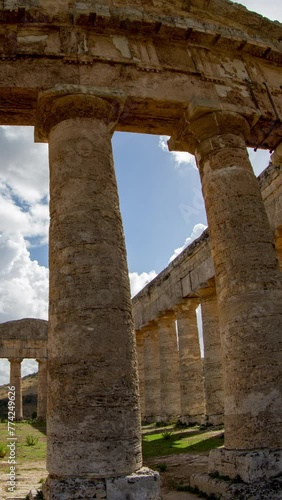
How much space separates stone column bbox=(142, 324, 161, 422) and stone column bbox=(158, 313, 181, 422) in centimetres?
252

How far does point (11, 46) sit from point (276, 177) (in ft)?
30.5

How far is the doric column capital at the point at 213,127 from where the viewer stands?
29.5 ft

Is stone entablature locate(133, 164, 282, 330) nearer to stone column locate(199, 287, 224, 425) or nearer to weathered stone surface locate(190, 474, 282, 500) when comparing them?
stone column locate(199, 287, 224, 425)

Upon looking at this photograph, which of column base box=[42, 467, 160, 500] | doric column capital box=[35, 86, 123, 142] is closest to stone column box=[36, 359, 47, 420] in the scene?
doric column capital box=[35, 86, 123, 142]

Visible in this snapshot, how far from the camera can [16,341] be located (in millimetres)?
34281

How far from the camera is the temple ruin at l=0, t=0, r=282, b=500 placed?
5656mm

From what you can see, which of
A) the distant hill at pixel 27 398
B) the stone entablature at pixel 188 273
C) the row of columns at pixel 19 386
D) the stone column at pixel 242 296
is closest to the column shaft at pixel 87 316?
the stone column at pixel 242 296

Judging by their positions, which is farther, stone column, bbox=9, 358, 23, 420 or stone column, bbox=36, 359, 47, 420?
stone column, bbox=9, 358, 23, 420

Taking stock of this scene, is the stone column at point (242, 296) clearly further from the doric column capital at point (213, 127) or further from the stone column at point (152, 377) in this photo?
the stone column at point (152, 377)

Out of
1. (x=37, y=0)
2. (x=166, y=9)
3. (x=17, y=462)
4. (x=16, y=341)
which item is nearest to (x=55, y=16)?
(x=37, y=0)

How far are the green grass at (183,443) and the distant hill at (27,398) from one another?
105 feet

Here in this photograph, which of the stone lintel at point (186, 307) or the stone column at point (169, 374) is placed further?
the stone column at point (169, 374)

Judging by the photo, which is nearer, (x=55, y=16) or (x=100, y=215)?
(x=100, y=215)

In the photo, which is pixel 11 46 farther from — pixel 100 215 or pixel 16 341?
pixel 16 341
